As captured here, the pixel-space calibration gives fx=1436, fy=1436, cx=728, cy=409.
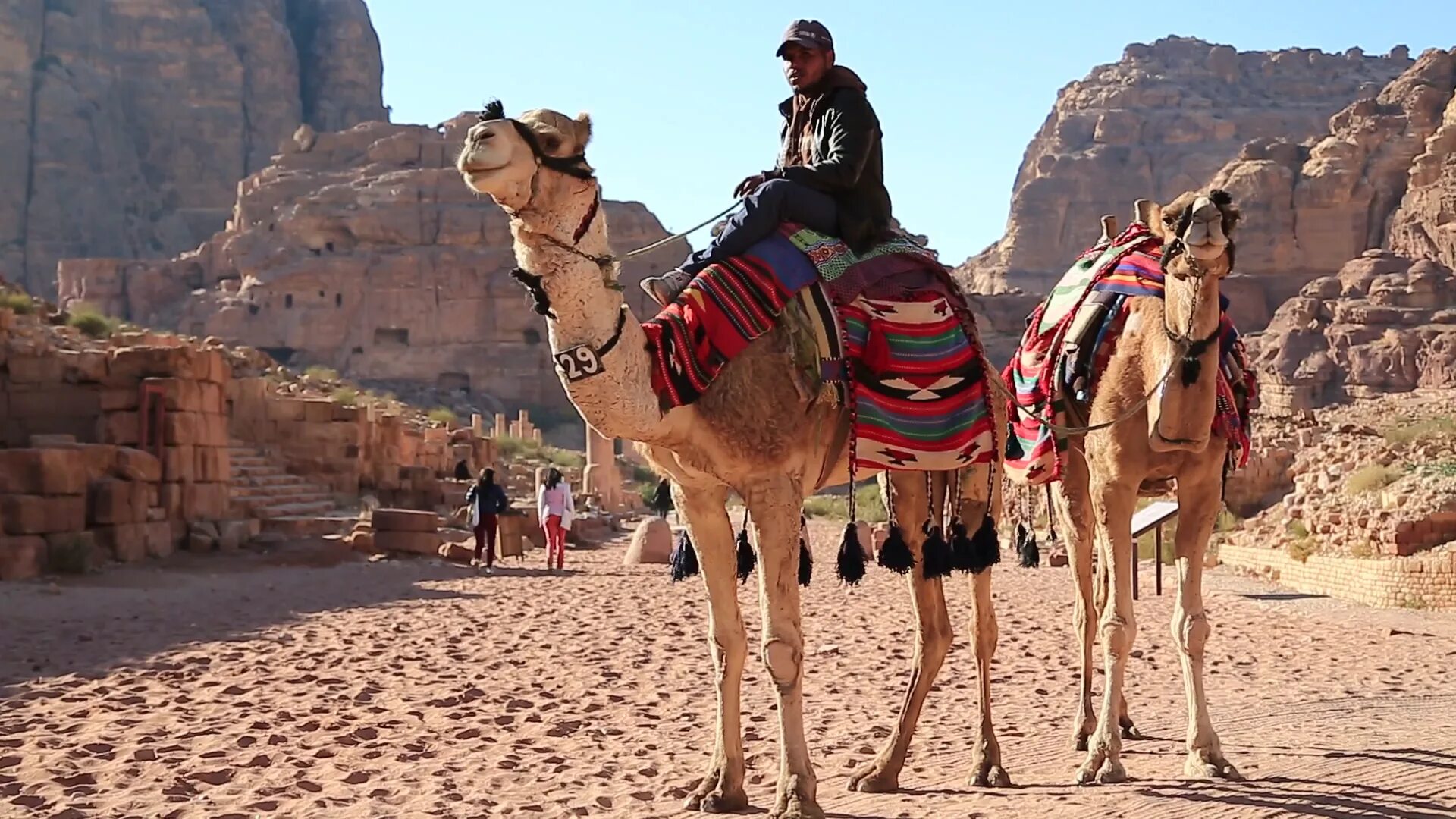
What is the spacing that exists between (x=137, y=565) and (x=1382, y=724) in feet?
45.7

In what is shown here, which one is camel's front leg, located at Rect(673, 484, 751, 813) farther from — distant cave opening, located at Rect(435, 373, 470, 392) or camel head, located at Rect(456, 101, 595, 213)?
distant cave opening, located at Rect(435, 373, 470, 392)

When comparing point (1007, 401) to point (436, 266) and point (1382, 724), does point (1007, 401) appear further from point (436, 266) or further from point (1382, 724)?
point (436, 266)

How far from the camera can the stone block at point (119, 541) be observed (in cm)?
1648

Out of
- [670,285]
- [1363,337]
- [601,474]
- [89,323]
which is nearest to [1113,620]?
[670,285]

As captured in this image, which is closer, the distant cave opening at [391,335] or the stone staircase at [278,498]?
the stone staircase at [278,498]

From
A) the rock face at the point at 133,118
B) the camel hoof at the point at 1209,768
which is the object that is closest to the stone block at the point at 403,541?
the camel hoof at the point at 1209,768

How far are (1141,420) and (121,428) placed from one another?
1572cm

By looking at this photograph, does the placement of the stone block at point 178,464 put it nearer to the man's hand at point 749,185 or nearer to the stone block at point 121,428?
the stone block at point 121,428

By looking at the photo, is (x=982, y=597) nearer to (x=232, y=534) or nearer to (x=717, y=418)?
(x=717, y=418)

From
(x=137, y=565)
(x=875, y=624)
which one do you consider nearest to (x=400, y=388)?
(x=137, y=565)

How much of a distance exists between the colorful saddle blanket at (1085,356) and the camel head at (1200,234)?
0.35m

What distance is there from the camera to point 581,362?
15.5ft

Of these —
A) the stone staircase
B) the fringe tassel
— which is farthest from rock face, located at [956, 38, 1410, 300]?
the fringe tassel

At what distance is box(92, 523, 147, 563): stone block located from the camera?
54.1ft
